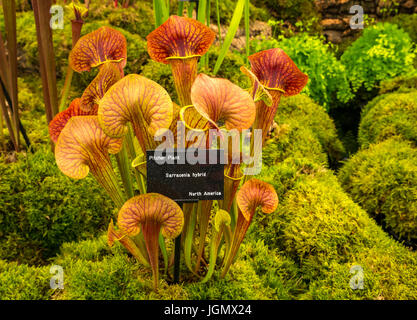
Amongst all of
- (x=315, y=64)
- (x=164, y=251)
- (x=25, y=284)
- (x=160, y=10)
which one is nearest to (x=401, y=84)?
(x=315, y=64)

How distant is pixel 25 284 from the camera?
114 centimetres

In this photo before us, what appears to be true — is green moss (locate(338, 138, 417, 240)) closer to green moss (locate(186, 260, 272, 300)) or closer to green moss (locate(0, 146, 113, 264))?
green moss (locate(186, 260, 272, 300))

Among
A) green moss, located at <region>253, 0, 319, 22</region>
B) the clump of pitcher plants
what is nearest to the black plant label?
the clump of pitcher plants

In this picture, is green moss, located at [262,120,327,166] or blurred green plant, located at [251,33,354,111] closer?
green moss, located at [262,120,327,166]

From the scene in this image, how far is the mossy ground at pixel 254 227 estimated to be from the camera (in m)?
1.14

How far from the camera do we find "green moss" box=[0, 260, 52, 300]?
3.62 feet

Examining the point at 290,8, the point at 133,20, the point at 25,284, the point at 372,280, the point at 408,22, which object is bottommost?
the point at 372,280

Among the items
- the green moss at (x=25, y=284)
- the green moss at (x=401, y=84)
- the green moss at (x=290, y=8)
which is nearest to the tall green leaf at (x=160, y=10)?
the green moss at (x=25, y=284)

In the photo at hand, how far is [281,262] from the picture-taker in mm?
1403

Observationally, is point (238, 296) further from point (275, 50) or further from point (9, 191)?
point (9, 191)

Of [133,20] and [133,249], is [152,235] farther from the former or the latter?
[133,20]

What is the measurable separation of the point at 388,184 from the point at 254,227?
0.91m

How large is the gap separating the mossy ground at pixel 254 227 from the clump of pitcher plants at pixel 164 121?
0.18 m

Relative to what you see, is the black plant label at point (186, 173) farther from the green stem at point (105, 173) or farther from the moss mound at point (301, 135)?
the moss mound at point (301, 135)
